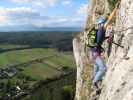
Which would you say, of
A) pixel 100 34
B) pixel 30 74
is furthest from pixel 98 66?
pixel 30 74

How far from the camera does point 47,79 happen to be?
14912cm

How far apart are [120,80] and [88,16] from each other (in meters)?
15.3

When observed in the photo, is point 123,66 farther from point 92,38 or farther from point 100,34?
point 92,38

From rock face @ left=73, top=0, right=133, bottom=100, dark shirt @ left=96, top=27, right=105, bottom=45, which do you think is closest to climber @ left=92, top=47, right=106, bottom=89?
rock face @ left=73, top=0, right=133, bottom=100

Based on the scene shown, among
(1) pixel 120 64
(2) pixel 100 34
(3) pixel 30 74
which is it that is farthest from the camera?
(3) pixel 30 74

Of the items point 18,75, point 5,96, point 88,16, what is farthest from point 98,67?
point 18,75

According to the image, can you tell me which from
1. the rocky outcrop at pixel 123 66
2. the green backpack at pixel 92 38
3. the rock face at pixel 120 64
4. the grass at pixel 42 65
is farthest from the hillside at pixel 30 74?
the rocky outcrop at pixel 123 66

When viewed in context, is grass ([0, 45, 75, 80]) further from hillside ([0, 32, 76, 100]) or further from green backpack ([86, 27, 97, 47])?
green backpack ([86, 27, 97, 47])

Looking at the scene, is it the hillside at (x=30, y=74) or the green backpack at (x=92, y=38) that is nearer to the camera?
the green backpack at (x=92, y=38)

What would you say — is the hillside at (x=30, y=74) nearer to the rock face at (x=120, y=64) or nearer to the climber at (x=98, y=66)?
the rock face at (x=120, y=64)

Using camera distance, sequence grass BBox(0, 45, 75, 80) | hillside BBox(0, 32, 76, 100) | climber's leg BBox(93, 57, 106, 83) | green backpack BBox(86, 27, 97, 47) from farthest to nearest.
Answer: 1. grass BBox(0, 45, 75, 80)
2. hillside BBox(0, 32, 76, 100)
3. climber's leg BBox(93, 57, 106, 83)
4. green backpack BBox(86, 27, 97, 47)

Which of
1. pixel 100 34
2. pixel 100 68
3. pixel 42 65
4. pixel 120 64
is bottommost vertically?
pixel 42 65

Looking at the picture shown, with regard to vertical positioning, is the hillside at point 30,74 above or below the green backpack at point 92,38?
below

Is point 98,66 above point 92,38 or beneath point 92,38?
beneath
